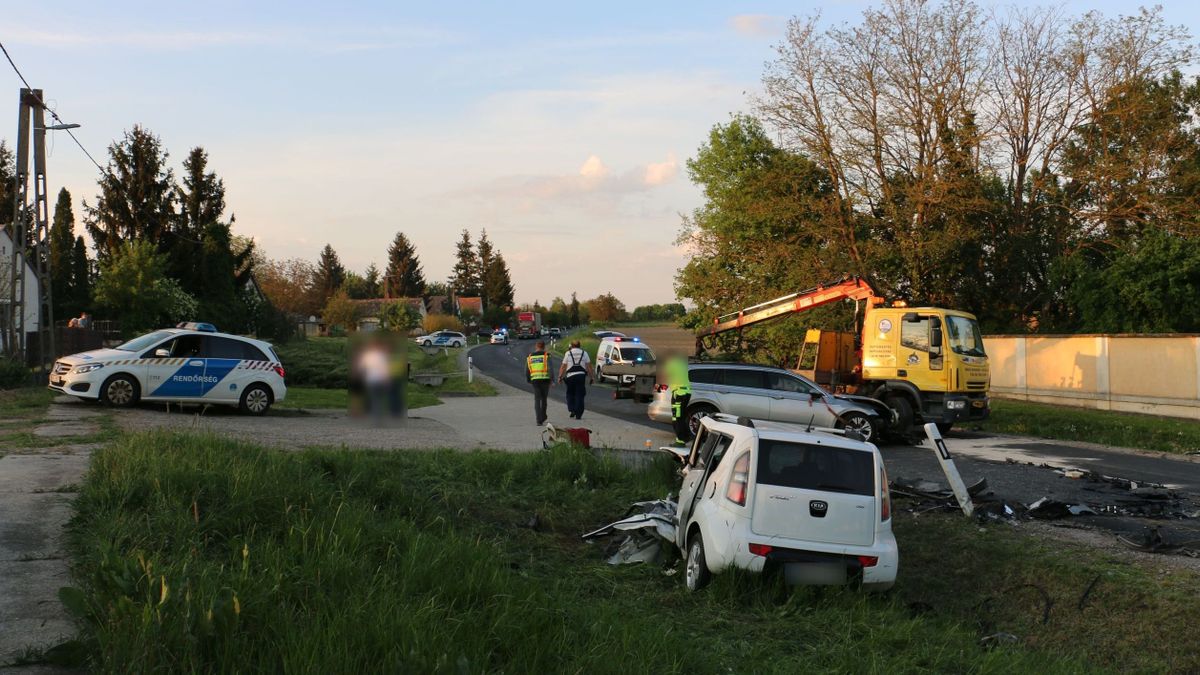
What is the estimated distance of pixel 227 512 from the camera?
7121mm

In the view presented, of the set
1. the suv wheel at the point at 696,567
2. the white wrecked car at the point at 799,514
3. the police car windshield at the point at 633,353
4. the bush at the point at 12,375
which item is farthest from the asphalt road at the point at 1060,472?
the bush at the point at 12,375

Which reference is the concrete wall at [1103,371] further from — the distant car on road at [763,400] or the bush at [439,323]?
the bush at [439,323]

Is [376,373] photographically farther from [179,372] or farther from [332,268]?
[332,268]

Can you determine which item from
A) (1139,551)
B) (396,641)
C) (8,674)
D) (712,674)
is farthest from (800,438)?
(8,674)

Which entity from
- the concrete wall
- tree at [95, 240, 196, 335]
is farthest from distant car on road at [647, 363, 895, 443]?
tree at [95, 240, 196, 335]

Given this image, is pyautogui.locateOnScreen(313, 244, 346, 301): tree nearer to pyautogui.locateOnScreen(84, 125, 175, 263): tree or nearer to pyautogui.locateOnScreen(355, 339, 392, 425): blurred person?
pyautogui.locateOnScreen(84, 125, 175, 263): tree

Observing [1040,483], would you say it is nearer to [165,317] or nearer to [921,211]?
[921,211]

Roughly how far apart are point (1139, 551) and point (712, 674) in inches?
229

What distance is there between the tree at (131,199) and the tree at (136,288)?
4635 millimetres

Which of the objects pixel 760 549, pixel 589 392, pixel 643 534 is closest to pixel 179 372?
pixel 643 534

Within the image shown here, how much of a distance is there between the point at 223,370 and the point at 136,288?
23758mm

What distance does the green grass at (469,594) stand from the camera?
187 inches

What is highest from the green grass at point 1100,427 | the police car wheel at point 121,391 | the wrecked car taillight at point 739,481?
the police car wheel at point 121,391

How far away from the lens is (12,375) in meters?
22.2
